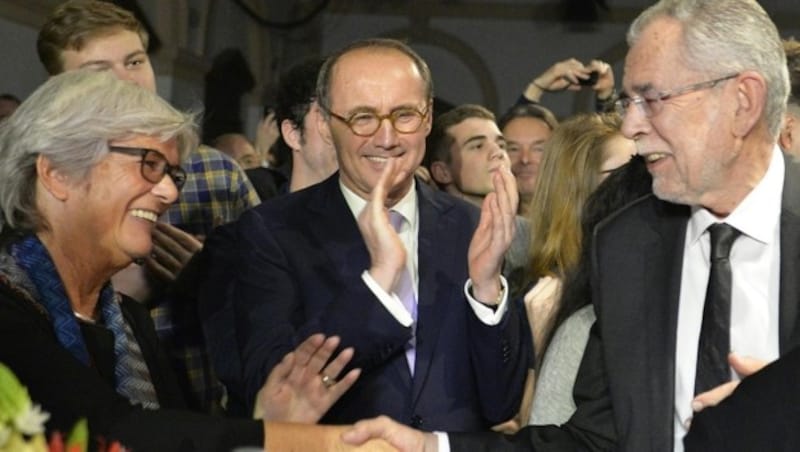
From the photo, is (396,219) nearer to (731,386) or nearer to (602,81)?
(731,386)

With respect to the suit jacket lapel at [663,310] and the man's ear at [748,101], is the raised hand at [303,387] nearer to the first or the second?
the suit jacket lapel at [663,310]

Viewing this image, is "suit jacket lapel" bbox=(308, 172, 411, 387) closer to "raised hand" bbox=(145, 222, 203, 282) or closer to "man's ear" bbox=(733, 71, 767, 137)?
"raised hand" bbox=(145, 222, 203, 282)

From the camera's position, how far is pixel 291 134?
425cm

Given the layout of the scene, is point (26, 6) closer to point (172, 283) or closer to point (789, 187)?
point (172, 283)

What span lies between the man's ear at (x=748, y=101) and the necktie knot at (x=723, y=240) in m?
0.16

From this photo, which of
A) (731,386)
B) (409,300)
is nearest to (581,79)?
(409,300)

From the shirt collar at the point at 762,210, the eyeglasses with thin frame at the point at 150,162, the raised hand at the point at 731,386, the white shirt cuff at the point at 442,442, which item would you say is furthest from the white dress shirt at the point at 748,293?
the eyeglasses with thin frame at the point at 150,162

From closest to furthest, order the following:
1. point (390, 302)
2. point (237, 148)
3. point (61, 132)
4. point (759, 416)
A: point (759, 416), point (61, 132), point (390, 302), point (237, 148)

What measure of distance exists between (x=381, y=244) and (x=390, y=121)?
347 mm

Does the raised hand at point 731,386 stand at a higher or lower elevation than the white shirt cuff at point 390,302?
higher

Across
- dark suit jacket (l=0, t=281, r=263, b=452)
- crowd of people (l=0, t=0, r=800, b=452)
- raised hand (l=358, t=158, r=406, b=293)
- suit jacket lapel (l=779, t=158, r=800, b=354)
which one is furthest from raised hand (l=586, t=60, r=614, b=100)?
dark suit jacket (l=0, t=281, r=263, b=452)

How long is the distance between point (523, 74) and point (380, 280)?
15.8m

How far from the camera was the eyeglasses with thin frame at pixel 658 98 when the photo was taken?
275 cm

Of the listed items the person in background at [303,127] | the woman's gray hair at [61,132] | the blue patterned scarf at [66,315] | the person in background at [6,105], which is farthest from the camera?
the person in background at [6,105]
